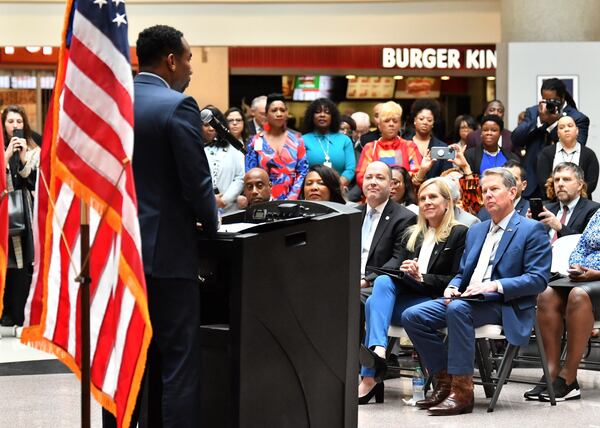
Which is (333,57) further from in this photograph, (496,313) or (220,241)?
(220,241)

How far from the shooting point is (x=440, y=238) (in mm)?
7758

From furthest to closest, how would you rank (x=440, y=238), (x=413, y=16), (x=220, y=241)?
(x=413, y=16) → (x=440, y=238) → (x=220, y=241)

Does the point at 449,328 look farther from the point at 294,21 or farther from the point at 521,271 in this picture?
the point at 294,21

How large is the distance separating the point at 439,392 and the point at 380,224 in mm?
1339

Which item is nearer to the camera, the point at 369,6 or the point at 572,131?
the point at 572,131

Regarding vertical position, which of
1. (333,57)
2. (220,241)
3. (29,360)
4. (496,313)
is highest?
(333,57)

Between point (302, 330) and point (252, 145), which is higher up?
point (252, 145)

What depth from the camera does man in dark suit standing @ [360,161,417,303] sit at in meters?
8.04

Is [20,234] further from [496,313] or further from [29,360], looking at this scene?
[496,313]

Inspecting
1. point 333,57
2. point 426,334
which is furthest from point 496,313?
point 333,57

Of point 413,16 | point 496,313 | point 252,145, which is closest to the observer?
point 496,313

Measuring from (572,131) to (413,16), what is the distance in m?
5.86

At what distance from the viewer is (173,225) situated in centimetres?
468

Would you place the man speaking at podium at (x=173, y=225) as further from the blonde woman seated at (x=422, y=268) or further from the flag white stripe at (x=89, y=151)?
the blonde woman seated at (x=422, y=268)
